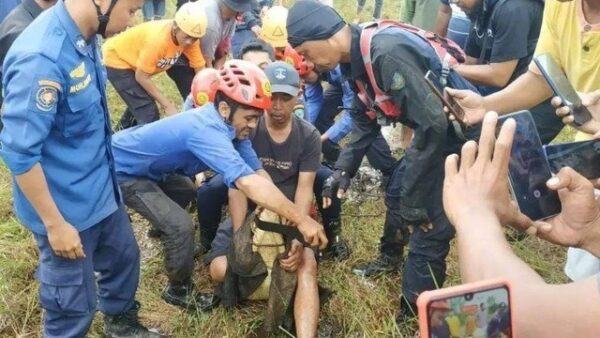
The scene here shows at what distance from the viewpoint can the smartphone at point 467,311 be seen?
1038 millimetres

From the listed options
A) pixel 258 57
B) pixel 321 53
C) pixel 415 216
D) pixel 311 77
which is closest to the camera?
pixel 415 216

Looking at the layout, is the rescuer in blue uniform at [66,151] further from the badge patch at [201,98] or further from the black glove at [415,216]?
the black glove at [415,216]

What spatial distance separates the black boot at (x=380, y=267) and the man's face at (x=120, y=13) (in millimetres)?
2272

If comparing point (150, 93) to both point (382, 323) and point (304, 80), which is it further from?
point (382, 323)

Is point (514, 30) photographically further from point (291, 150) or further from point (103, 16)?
point (103, 16)

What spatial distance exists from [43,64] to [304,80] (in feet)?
9.77

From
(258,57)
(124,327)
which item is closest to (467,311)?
(124,327)

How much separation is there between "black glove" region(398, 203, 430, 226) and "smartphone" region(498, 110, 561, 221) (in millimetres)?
999

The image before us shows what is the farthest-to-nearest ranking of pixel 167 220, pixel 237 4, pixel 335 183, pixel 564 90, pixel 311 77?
1. pixel 237 4
2. pixel 311 77
3. pixel 335 183
4. pixel 167 220
5. pixel 564 90

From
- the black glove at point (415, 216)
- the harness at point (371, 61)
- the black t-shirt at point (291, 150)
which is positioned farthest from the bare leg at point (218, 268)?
the harness at point (371, 61)

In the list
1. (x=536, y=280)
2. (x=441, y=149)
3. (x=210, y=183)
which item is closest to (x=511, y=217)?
(x=536, y=280)

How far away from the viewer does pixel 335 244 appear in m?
4.07

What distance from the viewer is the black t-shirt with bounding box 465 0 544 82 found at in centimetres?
352

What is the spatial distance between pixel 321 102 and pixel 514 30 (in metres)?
2.10
